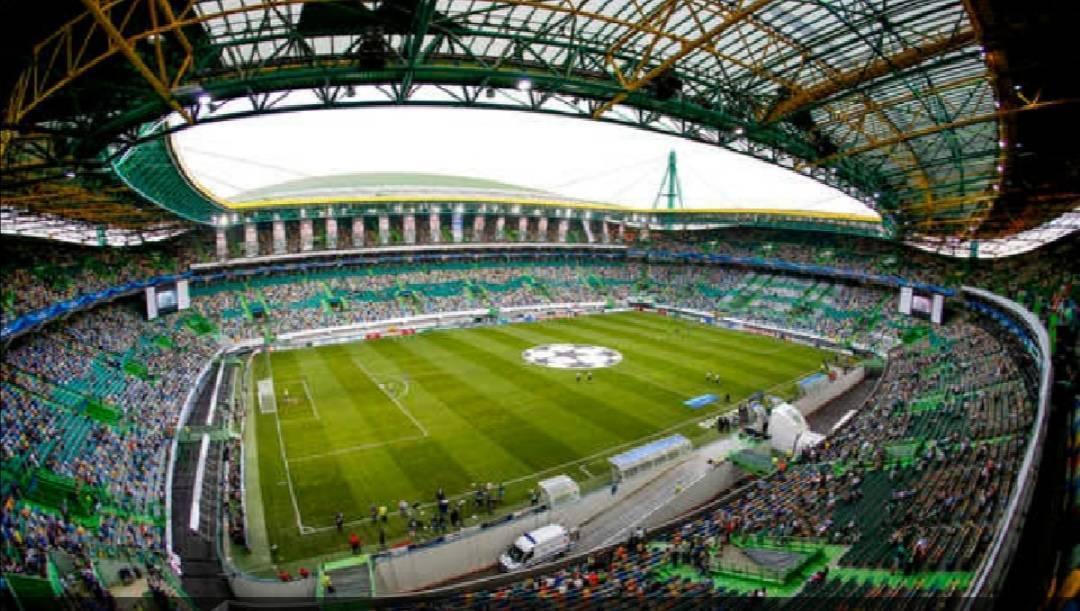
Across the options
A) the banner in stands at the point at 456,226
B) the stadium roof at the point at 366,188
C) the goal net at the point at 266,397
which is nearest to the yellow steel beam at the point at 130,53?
the goal net at the point at 266,397

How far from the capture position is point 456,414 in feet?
103

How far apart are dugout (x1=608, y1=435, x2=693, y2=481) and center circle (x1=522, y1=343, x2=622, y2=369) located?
52.9ft

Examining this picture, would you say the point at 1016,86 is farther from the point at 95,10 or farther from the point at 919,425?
the point at 95,10

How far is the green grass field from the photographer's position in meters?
23.1

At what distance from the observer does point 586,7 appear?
15.9 metres

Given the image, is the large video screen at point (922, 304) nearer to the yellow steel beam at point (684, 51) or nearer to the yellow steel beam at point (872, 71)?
the yellow steel beam at point (872, 71)

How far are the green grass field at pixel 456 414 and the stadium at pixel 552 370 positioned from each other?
0.26 metres

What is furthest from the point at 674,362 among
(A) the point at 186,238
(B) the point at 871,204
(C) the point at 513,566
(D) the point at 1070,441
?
(A) the point at 186,238

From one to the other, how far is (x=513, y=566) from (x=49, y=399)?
64.1 feet

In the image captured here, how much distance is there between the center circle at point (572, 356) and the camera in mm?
41938

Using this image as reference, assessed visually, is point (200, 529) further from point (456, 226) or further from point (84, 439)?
point (456, 226)

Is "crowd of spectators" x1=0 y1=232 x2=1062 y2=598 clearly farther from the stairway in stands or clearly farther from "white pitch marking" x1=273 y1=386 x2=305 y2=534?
"white pitch marking" x1=273 y1=386 x2=305 y2=534

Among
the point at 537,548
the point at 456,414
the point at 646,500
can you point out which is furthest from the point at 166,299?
the point at 646,500

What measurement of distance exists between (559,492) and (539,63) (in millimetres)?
15240
